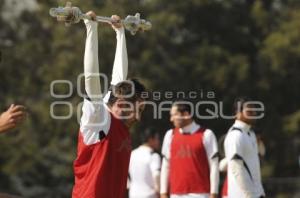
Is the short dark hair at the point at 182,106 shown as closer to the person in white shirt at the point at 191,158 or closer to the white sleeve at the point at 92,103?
the person in white shirt at the point at 191,158

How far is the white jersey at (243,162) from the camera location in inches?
403

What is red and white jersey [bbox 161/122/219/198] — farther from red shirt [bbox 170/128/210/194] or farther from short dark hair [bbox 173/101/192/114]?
short dark hair [bbox 173/101/192/114]

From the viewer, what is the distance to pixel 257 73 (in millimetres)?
29672

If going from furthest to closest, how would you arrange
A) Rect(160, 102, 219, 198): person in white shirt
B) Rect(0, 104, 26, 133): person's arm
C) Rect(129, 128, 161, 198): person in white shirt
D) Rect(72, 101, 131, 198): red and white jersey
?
Rect(129, 128, 161, 198): person in white shirt → Rect(160, 102, 219, 198): person in white shirt → Rect(72, 101, 131, 198): red and white jersey → Rect(0, 104, 26, 133): person's arm

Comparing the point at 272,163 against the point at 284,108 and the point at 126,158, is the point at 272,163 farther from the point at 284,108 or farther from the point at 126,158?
the point at 126,158

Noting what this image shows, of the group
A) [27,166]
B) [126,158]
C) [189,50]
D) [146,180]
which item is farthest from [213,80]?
[126,158]

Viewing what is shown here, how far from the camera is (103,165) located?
7.24 meters

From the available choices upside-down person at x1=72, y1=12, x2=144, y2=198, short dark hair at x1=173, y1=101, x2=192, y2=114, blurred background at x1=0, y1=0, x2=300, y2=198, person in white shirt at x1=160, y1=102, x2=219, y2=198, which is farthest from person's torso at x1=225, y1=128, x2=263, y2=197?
blurred background at x1=0, y1=0, x2=300, y2=198

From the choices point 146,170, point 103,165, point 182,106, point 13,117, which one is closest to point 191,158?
point 182,106

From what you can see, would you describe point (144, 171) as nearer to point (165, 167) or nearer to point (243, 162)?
point (165, 167)

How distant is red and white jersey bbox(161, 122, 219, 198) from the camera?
38.3 feet

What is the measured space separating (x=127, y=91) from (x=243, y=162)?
3.22m

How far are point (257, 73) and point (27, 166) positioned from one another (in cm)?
816

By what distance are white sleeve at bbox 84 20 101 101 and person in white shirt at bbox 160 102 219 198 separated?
4771 millimetres
